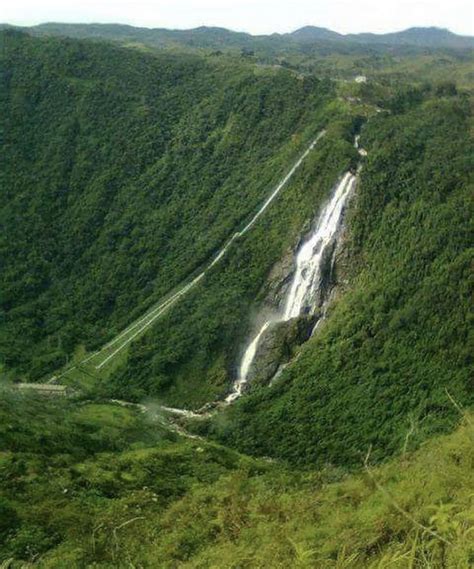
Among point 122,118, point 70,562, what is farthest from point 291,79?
point 70,562

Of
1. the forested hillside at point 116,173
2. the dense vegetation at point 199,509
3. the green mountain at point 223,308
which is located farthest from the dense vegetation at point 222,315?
the dense vegetation at point 199,509

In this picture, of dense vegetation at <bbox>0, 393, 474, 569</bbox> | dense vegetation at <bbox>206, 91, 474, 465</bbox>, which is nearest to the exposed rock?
dense vegetation at <bbox>206, 91, 474, 465</bbox>

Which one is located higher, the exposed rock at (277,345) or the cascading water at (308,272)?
the cascading water at (308,272)

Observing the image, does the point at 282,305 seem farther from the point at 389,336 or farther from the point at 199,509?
the point at 199,509

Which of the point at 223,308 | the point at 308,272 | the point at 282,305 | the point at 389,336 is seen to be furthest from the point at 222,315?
the point at 389,336

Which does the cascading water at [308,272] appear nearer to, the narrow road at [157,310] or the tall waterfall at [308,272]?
the tall waterfall at [308,272]

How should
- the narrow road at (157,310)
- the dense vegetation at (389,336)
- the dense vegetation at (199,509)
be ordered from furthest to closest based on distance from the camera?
1. the narrow road at (157,310)
2. the dense vegetation at (389,336)
3. the dense vegetation at (199,509)

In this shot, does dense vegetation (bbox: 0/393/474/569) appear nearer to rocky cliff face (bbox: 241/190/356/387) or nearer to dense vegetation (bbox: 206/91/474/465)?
dense vegetation (bbox: 206/91/474/465)
